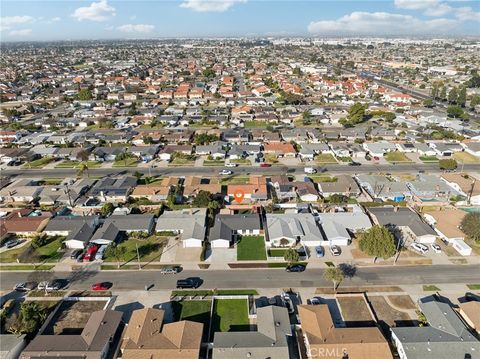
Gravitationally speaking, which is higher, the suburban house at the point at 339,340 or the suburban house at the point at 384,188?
the suburban house at the point at 384,188

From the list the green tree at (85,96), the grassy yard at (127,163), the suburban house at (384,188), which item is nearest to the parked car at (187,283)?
the suburban house at (384,188)

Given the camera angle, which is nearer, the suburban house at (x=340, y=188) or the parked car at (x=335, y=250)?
the parked car at (x=335, y=250)

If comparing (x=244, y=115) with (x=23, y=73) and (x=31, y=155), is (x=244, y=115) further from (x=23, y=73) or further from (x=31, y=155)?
(x=23, y=73)

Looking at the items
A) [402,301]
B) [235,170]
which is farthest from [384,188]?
[235,170]

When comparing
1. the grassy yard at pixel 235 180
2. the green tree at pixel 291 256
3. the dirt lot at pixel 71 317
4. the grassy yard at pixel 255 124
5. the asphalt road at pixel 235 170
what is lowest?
the dirt lot at pixel 71 317

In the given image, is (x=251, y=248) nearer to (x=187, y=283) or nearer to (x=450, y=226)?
(x=187, y=283)

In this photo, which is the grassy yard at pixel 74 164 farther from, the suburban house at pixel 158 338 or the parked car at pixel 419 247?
the parked car at pixel 419 247
